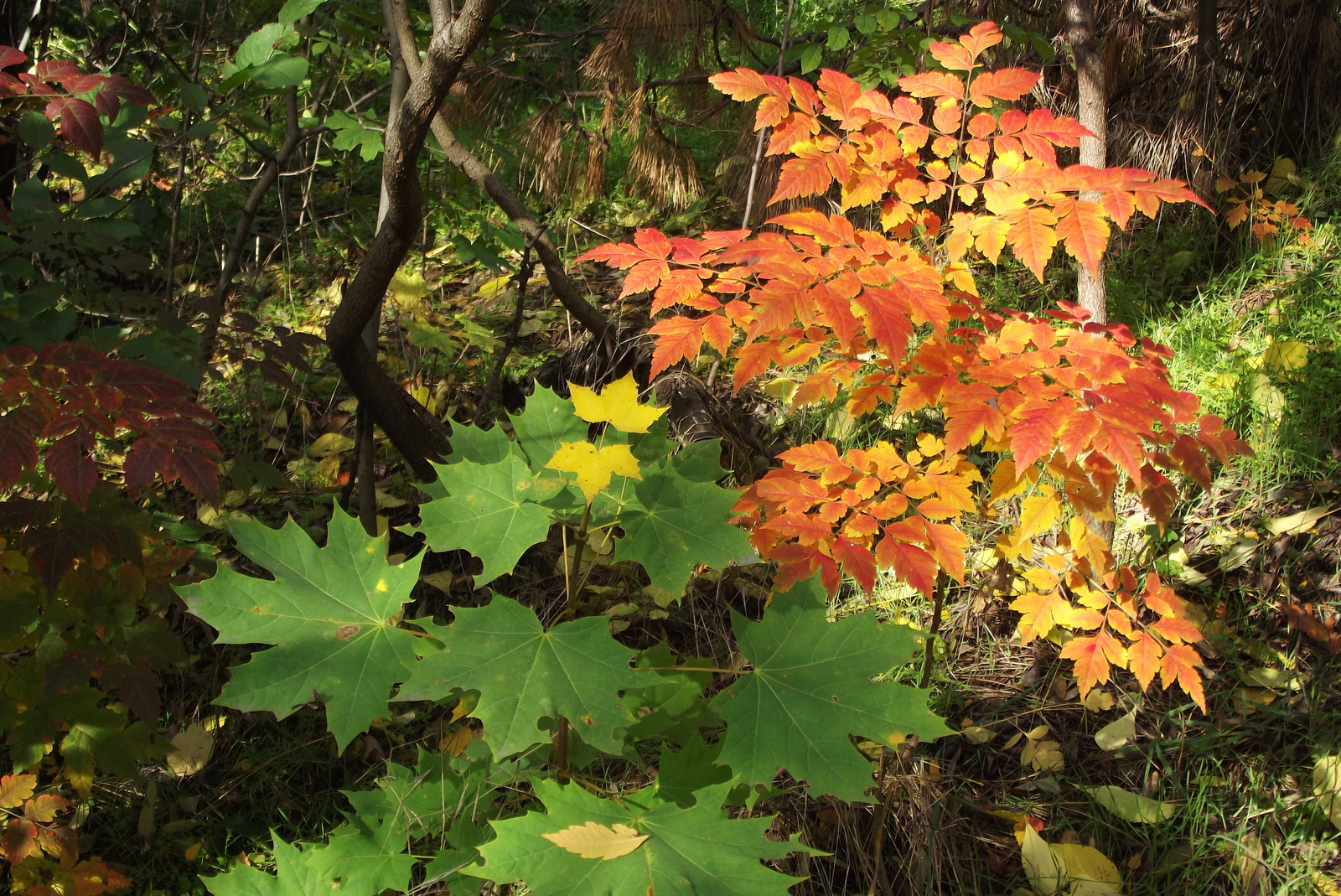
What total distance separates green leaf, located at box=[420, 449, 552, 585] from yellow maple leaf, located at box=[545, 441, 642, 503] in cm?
10

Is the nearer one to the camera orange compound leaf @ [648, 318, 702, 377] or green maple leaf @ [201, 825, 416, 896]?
green maple leaf @ [201, 825, 416, 896]

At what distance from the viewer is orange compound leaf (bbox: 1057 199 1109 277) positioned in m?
1.50

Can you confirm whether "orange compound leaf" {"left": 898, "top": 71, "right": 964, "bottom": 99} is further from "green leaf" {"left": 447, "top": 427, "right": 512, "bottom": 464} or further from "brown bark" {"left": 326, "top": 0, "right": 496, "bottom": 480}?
"green leaf" {"left": 447, "top": 427, "right": 512, "bottom": 464}

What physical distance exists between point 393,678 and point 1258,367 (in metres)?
2.66

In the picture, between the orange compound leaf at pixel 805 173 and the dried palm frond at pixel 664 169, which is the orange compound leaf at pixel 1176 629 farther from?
the dried palm frond at pixel 664 169

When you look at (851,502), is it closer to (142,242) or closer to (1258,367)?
(1258,367)

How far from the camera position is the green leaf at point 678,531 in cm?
111

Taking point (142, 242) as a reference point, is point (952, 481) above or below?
below

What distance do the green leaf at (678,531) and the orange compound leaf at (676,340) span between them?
1.43 feet

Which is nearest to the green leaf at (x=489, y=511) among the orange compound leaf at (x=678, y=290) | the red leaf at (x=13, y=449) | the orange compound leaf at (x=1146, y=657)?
the orange compound leaf at (x=678, y=290)

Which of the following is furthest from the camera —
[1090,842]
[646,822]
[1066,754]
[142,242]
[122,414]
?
[142,242]

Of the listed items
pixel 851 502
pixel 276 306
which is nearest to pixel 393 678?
pixel 851 502

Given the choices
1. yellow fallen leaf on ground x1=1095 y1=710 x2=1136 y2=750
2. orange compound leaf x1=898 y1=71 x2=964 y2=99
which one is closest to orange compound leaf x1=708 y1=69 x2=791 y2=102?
orange compound leaf x1=898 y1=71 x2=964 y2=99

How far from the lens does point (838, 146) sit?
69.7 inches
